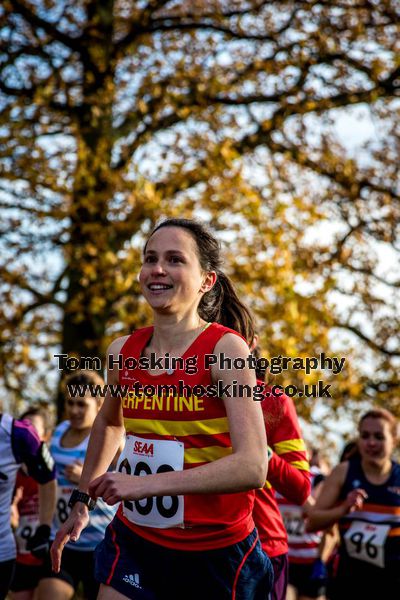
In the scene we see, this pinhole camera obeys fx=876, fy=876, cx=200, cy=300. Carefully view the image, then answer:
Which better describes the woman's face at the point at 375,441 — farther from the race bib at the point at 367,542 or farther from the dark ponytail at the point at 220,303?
the dark ponytail at the point at 220,303

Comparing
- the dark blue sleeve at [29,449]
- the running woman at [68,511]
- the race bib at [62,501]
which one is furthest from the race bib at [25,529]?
the dark blue sleeve at [29,449]

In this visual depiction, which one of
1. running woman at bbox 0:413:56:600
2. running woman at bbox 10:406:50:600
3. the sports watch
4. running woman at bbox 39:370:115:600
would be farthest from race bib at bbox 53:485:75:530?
the sports watch

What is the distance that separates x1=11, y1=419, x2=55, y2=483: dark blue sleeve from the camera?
181 inches

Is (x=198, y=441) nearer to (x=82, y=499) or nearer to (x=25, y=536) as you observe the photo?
(x=82, y=499)

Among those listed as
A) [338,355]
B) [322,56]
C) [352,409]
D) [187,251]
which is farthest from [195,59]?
[187,251]

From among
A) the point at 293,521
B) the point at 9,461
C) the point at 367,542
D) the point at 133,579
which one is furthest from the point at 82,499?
the point at 293,521

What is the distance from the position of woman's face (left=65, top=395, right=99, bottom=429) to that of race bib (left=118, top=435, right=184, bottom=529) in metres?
3.41

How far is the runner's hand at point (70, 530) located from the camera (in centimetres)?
309

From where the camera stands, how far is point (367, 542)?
5.60 meters

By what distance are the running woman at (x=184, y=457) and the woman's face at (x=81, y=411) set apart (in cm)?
325

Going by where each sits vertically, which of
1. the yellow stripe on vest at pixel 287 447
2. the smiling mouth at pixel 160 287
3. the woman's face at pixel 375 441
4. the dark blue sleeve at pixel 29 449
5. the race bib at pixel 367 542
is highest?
the smiling mouth at pixel 160 287

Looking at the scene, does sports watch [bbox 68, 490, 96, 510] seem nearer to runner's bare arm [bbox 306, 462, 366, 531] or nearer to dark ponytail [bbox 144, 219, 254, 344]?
dark ponytail [bbox 144, 219, 254, 344]

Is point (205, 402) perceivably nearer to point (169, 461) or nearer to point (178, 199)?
point (169, 461)

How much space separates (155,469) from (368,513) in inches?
127
